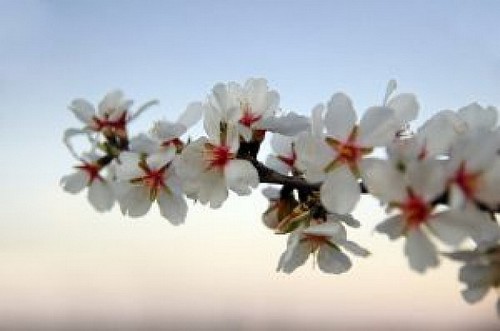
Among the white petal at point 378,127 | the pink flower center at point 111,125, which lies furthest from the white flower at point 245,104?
the white petal at point 378,127

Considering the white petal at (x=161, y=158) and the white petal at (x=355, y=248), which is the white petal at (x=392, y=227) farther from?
the white petal at (x=161, y=158)

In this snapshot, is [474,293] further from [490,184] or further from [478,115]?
[478,115]

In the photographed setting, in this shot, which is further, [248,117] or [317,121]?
[248,117]

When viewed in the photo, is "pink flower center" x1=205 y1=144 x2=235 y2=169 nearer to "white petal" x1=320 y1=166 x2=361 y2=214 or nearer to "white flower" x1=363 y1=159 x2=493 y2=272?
"white petal" x1=320 y1=166 x2=361 y2=214

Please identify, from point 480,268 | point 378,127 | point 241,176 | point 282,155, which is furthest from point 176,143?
point 480,268

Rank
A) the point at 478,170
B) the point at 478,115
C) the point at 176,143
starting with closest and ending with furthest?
the point at 478,170, the point at 478,115, the point at 176,143

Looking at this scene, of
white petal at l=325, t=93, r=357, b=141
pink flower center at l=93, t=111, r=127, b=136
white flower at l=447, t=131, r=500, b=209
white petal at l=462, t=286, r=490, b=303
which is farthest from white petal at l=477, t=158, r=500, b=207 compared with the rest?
pink flower center at l=93, t=111, r=127, b=136
